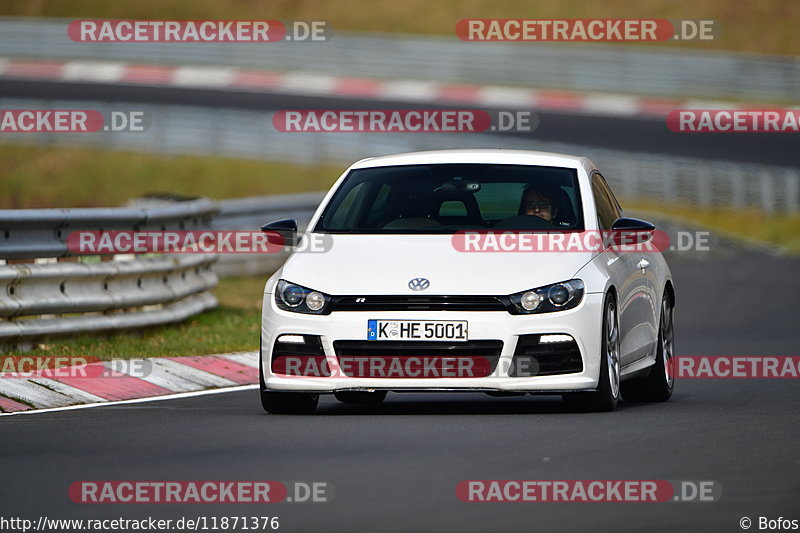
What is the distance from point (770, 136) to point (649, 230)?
28119mm

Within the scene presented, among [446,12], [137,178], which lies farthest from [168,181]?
[446,12]

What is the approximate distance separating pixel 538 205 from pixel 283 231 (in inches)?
61.2

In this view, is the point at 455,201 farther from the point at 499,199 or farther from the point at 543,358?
the point at 543,358

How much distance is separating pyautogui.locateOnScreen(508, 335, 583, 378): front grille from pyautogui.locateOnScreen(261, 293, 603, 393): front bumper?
2cm

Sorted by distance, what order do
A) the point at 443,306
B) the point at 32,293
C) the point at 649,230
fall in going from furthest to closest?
the point at 32,293
the point at 649,230
the point at 443,306

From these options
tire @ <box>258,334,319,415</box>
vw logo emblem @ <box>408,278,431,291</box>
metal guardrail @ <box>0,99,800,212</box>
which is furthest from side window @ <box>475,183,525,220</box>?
metal guardrail @ <box>0,99,800,212</box>

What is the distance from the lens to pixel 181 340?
14555 mm

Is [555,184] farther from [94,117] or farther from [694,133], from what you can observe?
[694,133]

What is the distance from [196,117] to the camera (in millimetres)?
34438

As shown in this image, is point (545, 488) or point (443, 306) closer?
point (545, 488)

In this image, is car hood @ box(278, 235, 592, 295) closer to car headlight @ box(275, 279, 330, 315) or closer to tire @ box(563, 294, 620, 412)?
car headlight @ box(275, 279, 330, 315)

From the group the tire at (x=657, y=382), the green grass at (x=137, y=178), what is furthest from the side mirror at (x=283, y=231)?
the green grass at (x=137, y=178)

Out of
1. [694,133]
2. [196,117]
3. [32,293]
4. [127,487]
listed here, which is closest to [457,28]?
[694,133]

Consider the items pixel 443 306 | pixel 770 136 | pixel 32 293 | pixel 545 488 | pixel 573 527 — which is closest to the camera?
pixel 573 527
